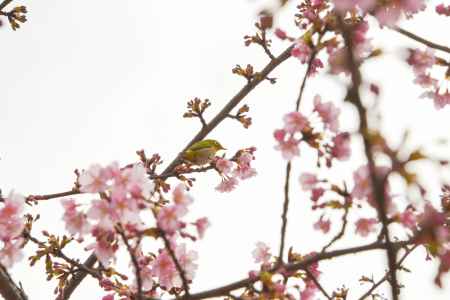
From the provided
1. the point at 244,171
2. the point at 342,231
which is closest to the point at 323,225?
the point at 342,231

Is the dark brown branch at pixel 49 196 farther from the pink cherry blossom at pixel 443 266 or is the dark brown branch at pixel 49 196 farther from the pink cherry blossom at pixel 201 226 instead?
the pink cherry blossom at pixel 443 266

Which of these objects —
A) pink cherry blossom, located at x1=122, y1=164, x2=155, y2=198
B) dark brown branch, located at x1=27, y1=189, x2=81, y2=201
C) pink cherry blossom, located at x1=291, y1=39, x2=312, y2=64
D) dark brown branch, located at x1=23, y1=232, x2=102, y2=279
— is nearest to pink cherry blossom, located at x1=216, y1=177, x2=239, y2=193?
dark brown branch, located at x1=27, y1=189, x2=81, y2=201

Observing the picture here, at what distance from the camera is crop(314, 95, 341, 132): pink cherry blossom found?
3.60 meters

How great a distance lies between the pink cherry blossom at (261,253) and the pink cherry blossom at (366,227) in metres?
1.36

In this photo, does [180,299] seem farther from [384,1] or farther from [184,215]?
[384,1]

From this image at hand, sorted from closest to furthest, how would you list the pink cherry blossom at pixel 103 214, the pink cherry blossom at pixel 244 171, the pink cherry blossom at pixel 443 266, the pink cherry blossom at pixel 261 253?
the pink cherry blossom at pixel 443 266, the pink cherry blossom at pixel 103 214, the pink cherry blossom at pixel 261 253, the pink cherry blossom at pixel 244 171

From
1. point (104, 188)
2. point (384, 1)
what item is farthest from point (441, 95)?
point (104, 188)

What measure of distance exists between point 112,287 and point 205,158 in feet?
8.54

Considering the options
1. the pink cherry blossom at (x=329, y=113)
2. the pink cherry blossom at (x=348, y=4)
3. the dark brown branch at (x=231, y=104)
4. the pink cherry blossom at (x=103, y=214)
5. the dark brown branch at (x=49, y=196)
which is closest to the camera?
the pink cherry blossom at (x=348, y=4)

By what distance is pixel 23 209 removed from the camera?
3.93 m

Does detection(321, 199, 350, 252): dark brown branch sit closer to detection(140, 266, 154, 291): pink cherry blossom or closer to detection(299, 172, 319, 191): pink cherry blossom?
detection(299, 172, 319, 191): pink cherry blossom

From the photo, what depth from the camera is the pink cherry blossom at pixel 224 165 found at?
6.73 m

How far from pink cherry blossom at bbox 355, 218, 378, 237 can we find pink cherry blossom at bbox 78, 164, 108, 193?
5.47 ft

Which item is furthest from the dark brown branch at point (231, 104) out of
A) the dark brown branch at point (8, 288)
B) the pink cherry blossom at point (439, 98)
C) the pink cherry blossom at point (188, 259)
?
the pink cherry blossom at point (188, 259)
